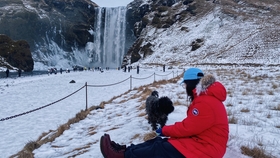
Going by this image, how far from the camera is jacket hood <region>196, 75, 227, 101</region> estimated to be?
2715 millimetres

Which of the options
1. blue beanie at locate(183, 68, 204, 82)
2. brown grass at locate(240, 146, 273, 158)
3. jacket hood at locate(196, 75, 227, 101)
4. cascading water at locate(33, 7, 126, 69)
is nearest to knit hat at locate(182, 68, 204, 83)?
blue beanie at locate(183, 68, 204, 82)

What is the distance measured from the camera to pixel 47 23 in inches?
3282

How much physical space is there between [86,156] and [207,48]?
56.9 meters

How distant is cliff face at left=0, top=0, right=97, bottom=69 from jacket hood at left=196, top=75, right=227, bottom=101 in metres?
79.0

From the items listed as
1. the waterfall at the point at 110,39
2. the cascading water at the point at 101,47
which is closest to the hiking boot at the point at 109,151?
the cascading water at the point at 101,47

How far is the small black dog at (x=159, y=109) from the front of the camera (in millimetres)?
4337

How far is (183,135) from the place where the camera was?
279 cm

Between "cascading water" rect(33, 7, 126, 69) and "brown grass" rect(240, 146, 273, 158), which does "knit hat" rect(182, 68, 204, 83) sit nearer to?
"brown grass" rect(240, 146, 273, 158)

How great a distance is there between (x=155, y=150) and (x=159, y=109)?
5.61 ft

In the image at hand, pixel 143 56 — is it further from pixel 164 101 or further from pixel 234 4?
pixel 164 101

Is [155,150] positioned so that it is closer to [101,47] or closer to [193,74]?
[193,74]

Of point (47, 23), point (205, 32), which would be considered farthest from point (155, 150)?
point (47, 23)

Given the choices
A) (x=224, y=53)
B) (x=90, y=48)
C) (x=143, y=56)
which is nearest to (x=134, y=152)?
(x=224, y=53)

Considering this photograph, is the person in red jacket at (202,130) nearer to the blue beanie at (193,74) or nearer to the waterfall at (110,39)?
the blue beanie at (193,74)
